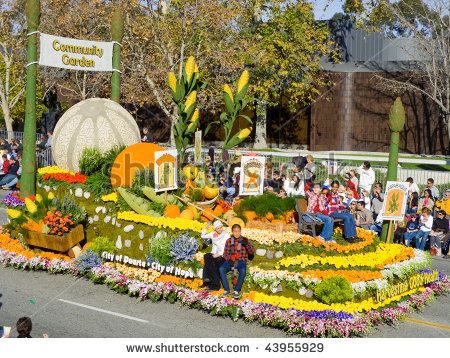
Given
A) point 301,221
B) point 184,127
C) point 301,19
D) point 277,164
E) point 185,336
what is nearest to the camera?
point 185,336

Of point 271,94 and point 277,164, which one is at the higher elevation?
point 271,94

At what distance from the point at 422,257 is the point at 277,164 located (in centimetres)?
1373

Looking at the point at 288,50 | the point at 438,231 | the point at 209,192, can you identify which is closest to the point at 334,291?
the point at 209,192

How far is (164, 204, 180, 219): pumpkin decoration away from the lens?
636 inches

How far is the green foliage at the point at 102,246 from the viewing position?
16598 millimetres

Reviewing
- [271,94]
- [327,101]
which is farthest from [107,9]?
[327,101]

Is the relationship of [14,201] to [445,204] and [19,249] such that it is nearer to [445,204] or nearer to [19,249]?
[19,249]

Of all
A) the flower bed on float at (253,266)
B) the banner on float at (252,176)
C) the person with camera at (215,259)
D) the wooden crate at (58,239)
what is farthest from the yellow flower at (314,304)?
the wooden crate at (58,239)

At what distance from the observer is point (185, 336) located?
12852 mm

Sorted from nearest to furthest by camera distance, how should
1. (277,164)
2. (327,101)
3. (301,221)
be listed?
(301,221)
(277,164)
(327,101)

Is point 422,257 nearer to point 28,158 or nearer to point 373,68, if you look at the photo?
point 28,158

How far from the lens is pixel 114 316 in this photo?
→ 14.0m

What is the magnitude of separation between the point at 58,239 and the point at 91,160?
2143mm

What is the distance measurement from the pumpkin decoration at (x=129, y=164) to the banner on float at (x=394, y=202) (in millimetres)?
5227
